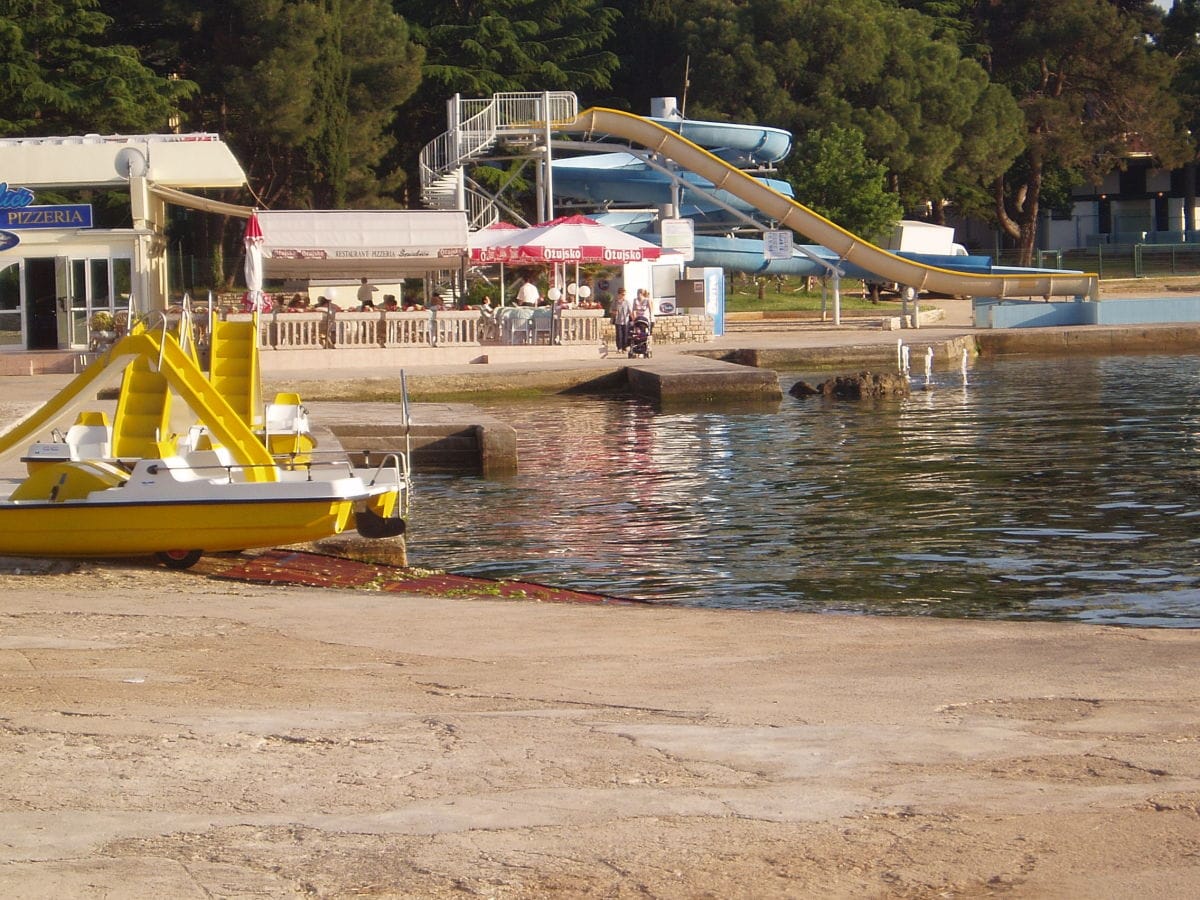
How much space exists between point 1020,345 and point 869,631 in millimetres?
31147

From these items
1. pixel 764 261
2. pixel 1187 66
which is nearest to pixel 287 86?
pixel 764 261

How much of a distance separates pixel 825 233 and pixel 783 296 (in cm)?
1100

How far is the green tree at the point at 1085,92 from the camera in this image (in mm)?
70000

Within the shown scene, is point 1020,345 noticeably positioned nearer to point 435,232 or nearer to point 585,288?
point 585,288

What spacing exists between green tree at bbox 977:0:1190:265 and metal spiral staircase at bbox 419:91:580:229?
93.3ft

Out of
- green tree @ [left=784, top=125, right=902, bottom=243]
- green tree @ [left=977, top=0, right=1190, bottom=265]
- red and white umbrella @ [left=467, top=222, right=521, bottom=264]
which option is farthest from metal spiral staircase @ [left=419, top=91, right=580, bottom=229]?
green tree @ [left=977, top=0, right=1190, bottom=265]

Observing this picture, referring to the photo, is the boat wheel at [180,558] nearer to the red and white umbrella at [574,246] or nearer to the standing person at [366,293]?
the red and white umbrella at [574,246]

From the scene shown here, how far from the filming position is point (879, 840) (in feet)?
17.4

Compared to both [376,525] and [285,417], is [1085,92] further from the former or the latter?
[376,525]

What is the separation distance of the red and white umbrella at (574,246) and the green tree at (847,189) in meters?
21.5

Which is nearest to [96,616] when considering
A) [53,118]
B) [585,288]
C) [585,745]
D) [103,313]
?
[585,745]

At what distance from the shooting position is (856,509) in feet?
55.0

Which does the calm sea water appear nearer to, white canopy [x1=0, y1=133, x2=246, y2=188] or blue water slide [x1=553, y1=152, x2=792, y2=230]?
white canopy [x1=0, y1=133, x2=246, y2=188]

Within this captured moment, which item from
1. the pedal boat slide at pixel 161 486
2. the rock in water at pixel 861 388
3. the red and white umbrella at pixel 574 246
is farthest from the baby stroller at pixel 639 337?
the pedal boat slide at pixel 161 486
